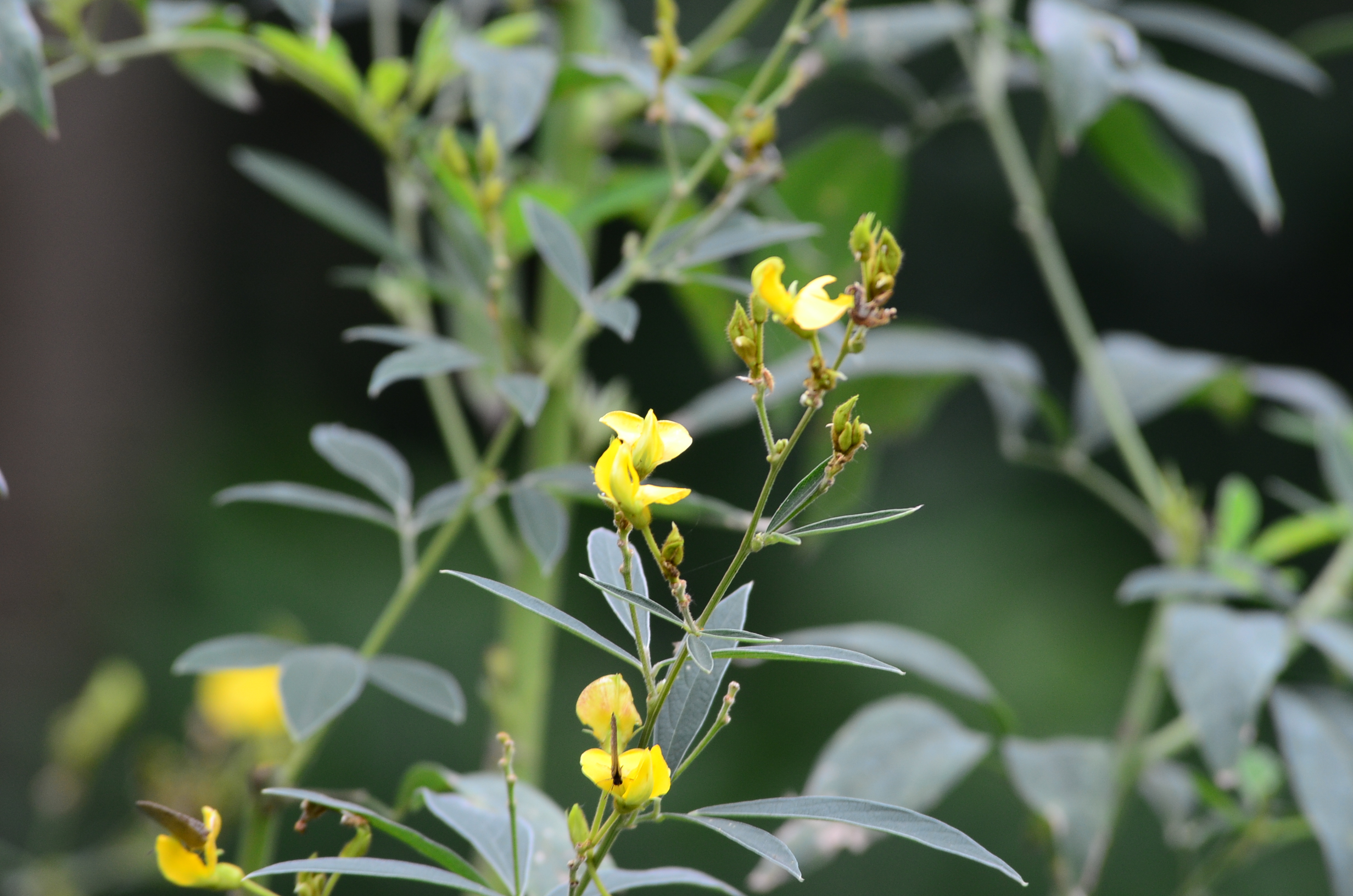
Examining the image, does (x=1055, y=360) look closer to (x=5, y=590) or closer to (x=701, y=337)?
(x=701, y=337)

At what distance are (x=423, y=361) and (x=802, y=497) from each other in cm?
16

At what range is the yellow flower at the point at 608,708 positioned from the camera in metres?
0.20

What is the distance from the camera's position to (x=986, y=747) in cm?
41

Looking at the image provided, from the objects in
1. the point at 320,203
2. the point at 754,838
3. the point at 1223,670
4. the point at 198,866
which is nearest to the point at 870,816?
the point at 754,838

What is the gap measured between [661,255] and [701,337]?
267mm

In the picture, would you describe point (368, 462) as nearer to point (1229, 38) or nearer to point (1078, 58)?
point (1078, 58)

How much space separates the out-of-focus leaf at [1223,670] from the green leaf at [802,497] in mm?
240

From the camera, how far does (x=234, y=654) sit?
0.32 metres

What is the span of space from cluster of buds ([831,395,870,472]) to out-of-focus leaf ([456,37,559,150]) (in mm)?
215

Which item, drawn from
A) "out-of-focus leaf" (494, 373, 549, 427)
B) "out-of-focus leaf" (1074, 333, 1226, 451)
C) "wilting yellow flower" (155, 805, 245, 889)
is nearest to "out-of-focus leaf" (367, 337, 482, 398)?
"out-of-focus leaf" (494, 373, 549, 427)

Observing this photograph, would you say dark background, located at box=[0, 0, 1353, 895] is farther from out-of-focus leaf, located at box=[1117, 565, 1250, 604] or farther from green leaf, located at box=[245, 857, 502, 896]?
green leaf, located at box=[245, 857, 502, 896]

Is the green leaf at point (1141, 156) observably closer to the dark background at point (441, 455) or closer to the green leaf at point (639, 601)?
the green leaf at point (639, 601)

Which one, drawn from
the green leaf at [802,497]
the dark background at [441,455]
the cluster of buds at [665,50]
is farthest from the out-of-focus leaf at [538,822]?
the dark background at [441,455]

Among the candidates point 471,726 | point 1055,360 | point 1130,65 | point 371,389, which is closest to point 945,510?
point 1055,360
